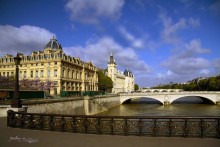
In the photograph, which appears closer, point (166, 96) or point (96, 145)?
point (96, 145)

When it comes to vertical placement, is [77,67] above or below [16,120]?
above

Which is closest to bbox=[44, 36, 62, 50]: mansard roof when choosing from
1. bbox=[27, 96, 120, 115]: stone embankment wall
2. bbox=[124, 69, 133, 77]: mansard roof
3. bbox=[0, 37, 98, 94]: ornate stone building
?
bbox=[0, 37, 98, 94]: ornate stone building

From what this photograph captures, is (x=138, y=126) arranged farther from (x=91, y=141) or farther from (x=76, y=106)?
(x=76, y=106)

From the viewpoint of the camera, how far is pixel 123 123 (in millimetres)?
11375

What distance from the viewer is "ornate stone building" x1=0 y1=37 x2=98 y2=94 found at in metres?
61.8

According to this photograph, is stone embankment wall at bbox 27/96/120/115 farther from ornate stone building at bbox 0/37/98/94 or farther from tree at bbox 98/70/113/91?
tree at bbox 98/70/113/91

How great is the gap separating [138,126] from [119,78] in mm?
136417

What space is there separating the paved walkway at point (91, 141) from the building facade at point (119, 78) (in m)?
114

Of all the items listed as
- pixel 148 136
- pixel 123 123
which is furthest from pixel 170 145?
pixel 123 123

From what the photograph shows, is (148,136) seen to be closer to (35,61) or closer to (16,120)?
(16,120)

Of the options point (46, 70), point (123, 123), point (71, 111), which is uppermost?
point (46, 70)

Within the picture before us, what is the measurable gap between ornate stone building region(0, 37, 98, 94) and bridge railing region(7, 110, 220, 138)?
1964 inches

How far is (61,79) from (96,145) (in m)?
53.8

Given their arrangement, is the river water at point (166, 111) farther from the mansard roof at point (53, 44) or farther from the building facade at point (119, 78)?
the building facade at point (119, 78)
